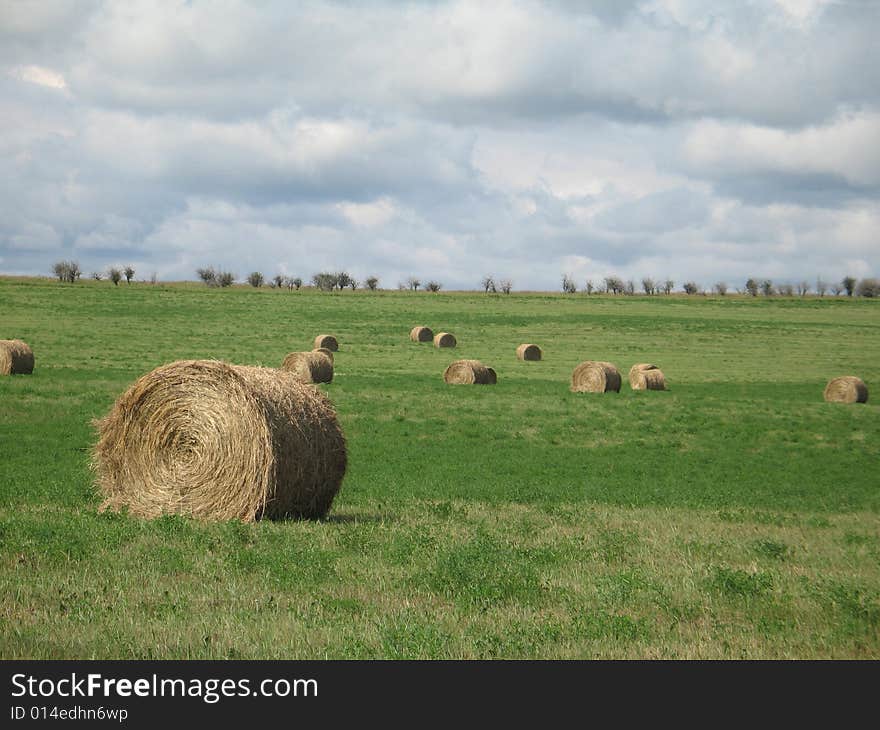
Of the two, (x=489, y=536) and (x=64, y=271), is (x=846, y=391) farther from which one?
(x=64, y=271)

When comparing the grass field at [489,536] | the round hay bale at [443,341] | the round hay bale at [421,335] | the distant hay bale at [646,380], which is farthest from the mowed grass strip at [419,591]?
the round hay bale at [421,335]

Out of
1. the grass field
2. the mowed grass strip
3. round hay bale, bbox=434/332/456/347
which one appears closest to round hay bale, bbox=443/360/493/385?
the grass field

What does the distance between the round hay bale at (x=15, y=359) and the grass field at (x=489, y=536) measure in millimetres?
800

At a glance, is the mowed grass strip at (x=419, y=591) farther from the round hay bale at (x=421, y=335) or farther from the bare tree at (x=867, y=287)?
the bare tree at (x=867, y=287)

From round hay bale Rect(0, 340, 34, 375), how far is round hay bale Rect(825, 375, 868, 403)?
29.3 m

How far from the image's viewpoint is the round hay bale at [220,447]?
532 inches

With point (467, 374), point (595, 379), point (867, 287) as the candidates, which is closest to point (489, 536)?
point (595, 379)

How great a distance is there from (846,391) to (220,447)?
99.5 ft

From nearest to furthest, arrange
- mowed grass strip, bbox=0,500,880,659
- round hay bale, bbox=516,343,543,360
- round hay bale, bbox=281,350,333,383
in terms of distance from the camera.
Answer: mowed grass strip, bbox=0,500,880,659, round hay bale, bbox=281,350,333,383, round hay bale, bbox=516,343,543,360

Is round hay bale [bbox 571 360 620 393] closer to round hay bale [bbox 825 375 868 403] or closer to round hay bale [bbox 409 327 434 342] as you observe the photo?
round hay bale [bbox 825 375 868 403]

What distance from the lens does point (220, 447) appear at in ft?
45.1

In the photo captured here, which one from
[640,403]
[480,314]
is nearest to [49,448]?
[640,403]

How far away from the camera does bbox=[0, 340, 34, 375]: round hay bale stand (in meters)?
35.7
